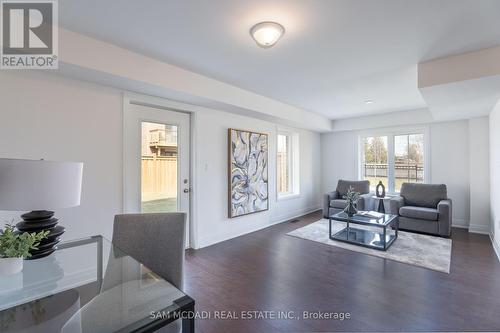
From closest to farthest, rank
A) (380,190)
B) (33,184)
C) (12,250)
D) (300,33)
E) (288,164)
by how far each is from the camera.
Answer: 1. (12,250)
2. (33,184)
3. (300,33)
4. (380,190)
5. (288,164)

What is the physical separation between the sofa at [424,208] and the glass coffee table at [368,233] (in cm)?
39

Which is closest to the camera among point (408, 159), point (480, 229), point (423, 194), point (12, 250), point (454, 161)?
point (12, 250)

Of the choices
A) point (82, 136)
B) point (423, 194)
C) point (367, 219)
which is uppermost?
point (82, 136)

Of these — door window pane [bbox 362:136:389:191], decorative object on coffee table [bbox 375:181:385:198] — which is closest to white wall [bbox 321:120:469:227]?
door window pane [bbox 362:136:389:191]

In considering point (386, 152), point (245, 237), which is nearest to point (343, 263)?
point (245, 237)

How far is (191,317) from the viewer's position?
103cm

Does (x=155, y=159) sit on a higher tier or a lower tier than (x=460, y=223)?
higher

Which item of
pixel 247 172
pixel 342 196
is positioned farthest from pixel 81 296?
pixel 342 196

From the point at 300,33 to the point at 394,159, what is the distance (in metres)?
4.61

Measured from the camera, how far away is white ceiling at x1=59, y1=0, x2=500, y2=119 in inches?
70.3

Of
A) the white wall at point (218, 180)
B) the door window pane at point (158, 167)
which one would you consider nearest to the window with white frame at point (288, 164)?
the white wall at point (218, 180)

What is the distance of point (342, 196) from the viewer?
5711 mm

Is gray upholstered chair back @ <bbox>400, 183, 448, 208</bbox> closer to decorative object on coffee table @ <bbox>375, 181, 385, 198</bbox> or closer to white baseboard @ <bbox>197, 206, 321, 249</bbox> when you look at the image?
decorative object on coffee table @ <bbox>375, 181, 385, 198</bbox>

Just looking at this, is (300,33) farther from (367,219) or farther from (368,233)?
(368,233)
